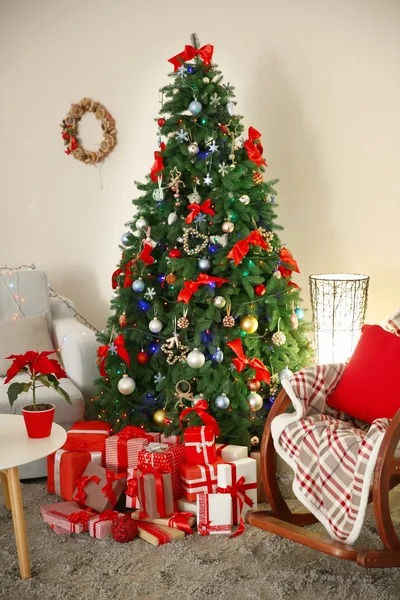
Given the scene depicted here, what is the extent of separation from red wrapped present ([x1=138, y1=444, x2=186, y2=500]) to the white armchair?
501 mm

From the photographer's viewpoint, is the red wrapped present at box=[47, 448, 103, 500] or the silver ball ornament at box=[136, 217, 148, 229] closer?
the red wrapped present at box=[47, 448, 103, 500]

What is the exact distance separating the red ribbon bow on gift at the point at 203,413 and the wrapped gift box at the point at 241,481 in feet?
0.60

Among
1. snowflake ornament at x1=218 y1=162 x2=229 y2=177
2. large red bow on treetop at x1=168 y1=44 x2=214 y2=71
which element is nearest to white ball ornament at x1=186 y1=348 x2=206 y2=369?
snowflake ornament at x1=218 y1=162 x2=229 y2=177

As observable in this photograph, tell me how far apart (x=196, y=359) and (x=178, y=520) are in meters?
0.66

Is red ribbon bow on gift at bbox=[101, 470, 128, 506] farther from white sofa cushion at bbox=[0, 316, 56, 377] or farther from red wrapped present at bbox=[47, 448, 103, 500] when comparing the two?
white sofa cushion at bbox=[0, 316, 56, 377]

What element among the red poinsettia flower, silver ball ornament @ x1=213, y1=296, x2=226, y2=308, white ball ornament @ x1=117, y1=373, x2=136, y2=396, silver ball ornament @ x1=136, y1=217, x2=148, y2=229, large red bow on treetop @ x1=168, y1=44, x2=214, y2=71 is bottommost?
white ball ornament @ x1=117, y1=373, x2=136, y2=396

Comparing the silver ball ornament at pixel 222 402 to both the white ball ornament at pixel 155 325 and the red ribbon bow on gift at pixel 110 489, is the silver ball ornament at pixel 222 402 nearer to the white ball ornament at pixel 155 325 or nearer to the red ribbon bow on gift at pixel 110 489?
the white ball ornament at pixel 155 325

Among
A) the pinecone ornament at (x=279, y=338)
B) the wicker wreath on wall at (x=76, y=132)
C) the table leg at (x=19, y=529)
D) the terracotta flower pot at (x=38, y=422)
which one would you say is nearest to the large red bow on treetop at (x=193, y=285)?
the pinecone ornament at (x=279, y=338)

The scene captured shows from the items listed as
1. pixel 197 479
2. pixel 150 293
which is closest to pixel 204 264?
pixel 150 293

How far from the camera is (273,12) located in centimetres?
361

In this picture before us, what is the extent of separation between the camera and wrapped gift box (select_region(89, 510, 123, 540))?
8.49ft

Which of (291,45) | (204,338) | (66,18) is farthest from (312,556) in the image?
(66,18)

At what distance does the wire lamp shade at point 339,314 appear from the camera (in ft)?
10.6

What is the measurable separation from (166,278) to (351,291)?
0.85 metres
